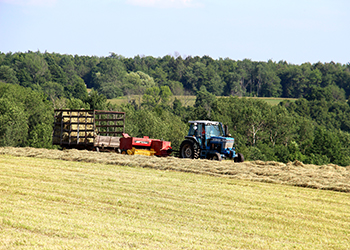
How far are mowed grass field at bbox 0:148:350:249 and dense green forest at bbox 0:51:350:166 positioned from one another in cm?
3876

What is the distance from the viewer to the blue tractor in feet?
67.8

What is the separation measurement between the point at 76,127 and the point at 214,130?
325 inches

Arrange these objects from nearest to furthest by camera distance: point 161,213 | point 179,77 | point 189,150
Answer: point 161,213 < point 189,150 < point 179,77

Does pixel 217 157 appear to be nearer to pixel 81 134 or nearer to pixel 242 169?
pixel 242 169

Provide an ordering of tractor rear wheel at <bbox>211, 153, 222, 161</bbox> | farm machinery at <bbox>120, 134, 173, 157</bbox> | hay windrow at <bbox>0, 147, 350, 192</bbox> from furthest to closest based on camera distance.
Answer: farm machinery at <bbox>120, 134, 173, 157</bbox>
tractor rear wheel at <bbox>211, 153, 222, 161</bbox>
hay windrow at <bbox>0, 147, 350, 192</bbox>

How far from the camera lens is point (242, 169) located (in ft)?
54.0

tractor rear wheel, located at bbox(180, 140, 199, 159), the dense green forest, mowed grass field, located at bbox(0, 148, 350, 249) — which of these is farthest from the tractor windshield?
the dense green forest

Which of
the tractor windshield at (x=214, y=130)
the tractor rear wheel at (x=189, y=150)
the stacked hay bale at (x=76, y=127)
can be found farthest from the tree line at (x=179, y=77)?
the tractor rear wheel at (x=189, y=150)

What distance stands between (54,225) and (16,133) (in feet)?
151

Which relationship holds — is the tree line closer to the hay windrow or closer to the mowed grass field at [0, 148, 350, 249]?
the hay windrow

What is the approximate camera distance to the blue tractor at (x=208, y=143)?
2066cm

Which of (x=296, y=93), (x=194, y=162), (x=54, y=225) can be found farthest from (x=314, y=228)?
(x=296, y=93)

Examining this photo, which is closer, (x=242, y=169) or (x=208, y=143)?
(x=242, y=169)

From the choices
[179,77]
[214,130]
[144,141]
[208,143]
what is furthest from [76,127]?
[179,77]
